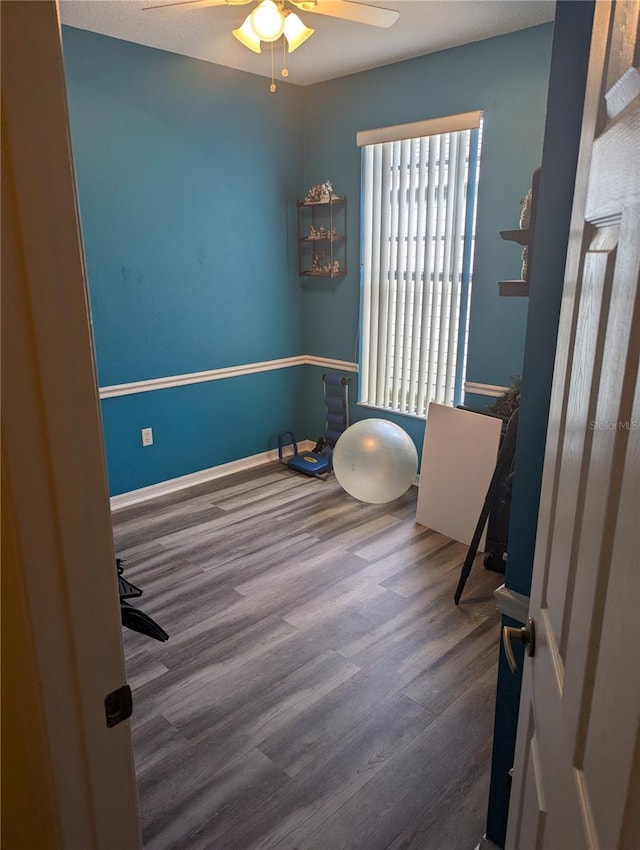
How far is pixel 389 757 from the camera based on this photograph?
1934mm

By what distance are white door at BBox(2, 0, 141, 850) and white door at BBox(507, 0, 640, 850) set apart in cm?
63

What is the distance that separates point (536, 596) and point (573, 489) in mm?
332

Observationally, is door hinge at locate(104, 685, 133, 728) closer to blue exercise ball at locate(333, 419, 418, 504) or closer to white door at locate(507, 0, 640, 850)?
white door at locate(507, 0, 640, 850)

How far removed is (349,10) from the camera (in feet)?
7.86

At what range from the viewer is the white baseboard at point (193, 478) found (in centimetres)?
385

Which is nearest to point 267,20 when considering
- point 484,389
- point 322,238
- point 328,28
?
point 328,28

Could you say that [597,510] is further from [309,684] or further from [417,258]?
[417,258]

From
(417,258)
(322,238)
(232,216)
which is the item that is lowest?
(417,258)

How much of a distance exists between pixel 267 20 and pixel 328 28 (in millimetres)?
935

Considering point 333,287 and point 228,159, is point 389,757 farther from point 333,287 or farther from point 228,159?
point 228,159

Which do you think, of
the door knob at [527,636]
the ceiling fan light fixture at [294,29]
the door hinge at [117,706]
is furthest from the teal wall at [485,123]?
the door hinge at [117,706]

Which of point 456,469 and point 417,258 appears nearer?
point 456,469

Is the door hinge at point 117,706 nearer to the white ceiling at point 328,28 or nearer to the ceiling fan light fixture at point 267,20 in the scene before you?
the ceiling fan light fixture at point 267,20

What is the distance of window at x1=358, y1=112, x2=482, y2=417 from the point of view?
139 inches
